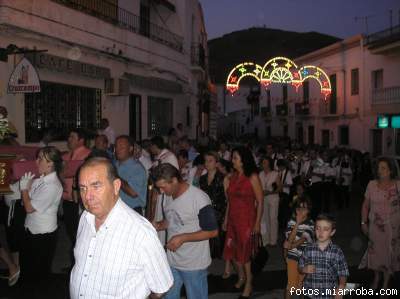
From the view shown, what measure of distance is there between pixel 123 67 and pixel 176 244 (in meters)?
12.2

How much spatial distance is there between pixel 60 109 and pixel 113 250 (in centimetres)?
1094

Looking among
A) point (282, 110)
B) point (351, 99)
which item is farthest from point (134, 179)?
point (282, 110)

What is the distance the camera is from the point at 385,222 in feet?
20.7

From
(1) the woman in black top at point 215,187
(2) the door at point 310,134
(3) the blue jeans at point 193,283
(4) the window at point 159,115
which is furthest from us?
(2) the door at point 310,134

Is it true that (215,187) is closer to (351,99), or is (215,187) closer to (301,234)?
(301,234)

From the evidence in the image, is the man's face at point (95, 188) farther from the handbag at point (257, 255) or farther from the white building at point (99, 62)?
the white building at point (99, 62)

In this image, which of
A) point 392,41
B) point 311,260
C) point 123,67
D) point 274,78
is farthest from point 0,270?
point 392,41

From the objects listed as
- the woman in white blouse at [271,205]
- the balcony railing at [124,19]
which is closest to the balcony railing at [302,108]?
the balcony railing at [124,19]

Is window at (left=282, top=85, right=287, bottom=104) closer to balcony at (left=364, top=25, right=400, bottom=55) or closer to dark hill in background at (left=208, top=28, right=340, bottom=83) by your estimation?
balcony at (left=364, top=25, right=400, bottom=55)

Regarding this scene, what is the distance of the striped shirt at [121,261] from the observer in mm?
2906

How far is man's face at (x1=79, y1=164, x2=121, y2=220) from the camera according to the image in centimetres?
291

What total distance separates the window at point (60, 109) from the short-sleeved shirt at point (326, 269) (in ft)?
28.3

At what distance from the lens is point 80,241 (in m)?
3.10

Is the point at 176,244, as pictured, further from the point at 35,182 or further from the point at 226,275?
the point at 226,275
